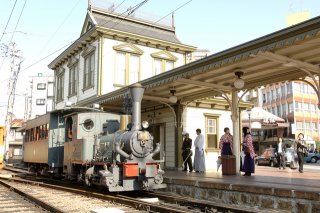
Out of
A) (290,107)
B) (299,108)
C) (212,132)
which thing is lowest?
(212,132)

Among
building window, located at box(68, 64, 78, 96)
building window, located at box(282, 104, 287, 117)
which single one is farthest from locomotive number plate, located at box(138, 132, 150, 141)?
building window, located at box(282, 104, 287, 117)

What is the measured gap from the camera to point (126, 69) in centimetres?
2133

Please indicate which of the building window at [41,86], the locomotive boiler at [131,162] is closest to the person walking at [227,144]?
the locomotive boiler at [131,162]

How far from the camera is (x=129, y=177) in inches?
402

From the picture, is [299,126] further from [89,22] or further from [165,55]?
[89,22]

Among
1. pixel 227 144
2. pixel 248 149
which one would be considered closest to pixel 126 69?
pixel 227 144

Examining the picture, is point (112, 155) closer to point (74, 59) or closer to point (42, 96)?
point (74, 59)

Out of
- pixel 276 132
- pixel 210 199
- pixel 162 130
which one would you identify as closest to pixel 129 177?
pixel 210 199

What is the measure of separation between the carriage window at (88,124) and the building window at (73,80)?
1268cm

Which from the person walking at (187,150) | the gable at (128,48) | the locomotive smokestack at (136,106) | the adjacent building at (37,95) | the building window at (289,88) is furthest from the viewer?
the adjacent building at (37,95)

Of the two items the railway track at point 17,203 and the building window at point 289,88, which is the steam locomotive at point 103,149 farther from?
the building window at point 289,88

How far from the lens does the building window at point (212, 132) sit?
1806 cm

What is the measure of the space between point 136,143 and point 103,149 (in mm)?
1565

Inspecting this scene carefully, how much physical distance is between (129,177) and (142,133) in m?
1.35
